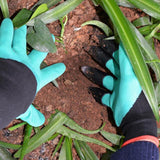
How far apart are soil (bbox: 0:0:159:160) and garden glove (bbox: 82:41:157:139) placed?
0.16 ft

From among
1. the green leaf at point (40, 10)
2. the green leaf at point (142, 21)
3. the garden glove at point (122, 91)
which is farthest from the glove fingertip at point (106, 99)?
the green leaf at point (40, 10)

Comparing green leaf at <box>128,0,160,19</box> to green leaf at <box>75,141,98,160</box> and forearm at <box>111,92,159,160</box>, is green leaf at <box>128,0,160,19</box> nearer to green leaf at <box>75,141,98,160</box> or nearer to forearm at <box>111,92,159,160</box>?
forearm at <box>111,92,159,160</box>

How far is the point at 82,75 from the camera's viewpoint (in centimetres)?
109

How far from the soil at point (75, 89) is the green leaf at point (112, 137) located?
0.06 meters

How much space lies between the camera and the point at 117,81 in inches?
40.0

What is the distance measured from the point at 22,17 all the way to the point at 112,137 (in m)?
0.74

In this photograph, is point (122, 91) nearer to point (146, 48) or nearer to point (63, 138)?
point (146, 48)

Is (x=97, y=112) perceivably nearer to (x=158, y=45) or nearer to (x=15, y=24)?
(x=158, y=45)

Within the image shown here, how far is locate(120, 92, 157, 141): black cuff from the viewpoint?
89cm

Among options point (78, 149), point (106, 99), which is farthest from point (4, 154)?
point (106, 99)

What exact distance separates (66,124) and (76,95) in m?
0.18

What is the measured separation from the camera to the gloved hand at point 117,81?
34.7 inches

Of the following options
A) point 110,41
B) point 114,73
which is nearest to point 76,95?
point 114,73

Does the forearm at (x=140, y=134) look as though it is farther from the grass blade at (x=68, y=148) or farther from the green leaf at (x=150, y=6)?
the green leaf at (x=150, y=6)
